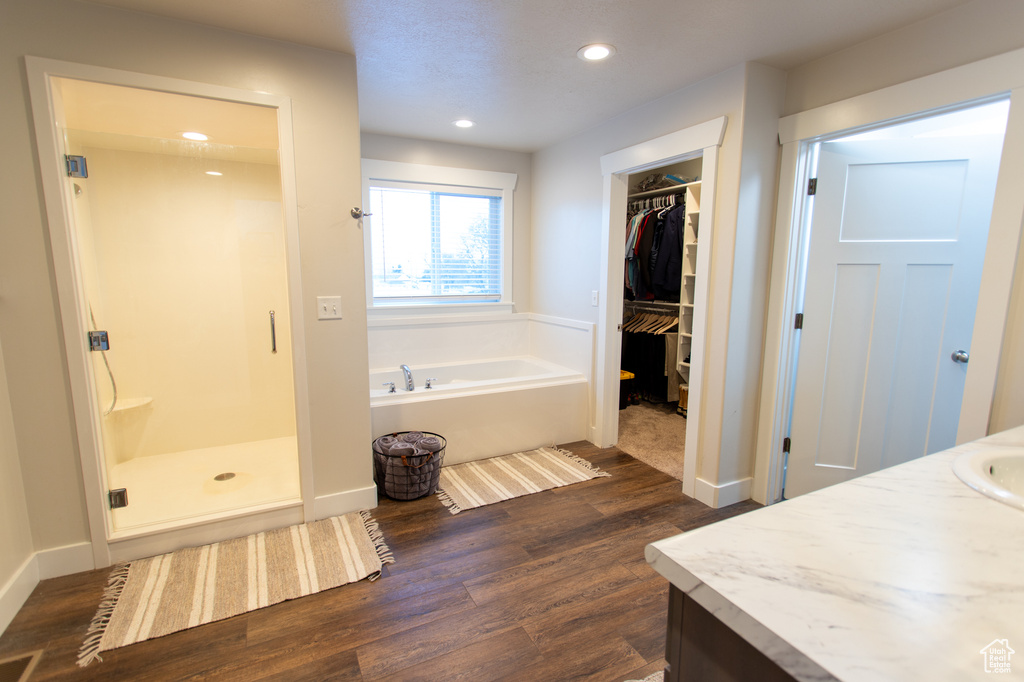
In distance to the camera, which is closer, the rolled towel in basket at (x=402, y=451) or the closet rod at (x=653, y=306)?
the rolled towel in basket at (x=402, y=451)

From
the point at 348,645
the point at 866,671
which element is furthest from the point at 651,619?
the point at 866,671

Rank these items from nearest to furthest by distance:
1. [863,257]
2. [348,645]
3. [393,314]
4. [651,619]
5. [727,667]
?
[727,667] < [348,645] < [651,619] < [863,257] < [393,314]

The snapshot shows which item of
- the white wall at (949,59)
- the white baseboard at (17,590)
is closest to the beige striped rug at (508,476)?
the white baseboard at (17,590)

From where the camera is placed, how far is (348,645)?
1.64 meters

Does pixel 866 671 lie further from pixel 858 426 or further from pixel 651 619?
pixel 858 426

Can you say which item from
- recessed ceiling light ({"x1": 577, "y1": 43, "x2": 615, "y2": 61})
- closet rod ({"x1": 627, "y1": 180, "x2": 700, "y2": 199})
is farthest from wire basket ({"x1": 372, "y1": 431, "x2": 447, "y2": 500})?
closet rod ({"x1": 627, "y1": 180, "x2": 700, "y2": 199})

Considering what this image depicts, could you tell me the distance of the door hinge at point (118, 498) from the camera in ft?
6.84

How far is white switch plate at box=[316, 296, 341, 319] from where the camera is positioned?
2.31 metres

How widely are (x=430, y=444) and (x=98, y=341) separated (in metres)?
1.63

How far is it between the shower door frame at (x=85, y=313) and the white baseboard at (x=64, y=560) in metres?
0.03

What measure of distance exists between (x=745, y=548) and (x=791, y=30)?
2.21 m

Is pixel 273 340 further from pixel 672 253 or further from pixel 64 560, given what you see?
pixel 672 253

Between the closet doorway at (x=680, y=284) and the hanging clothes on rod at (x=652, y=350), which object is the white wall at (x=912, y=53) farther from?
the hanging clothes on rod at (x=652, y=350)

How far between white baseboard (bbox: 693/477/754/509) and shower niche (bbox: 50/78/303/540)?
87.7 inches
